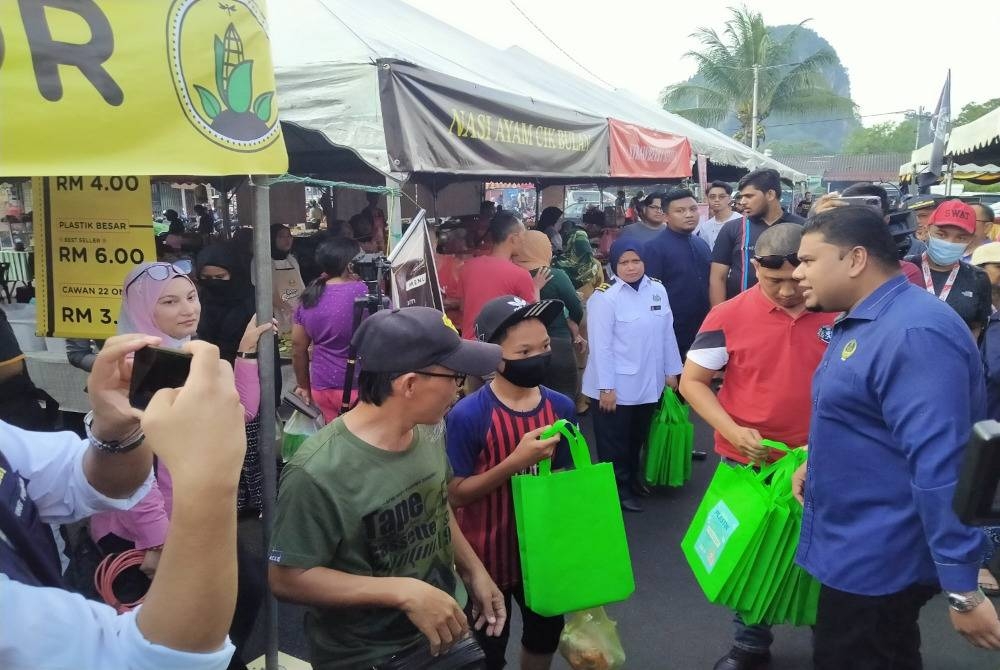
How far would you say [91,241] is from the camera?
110 inches

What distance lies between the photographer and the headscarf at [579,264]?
6.57 meters

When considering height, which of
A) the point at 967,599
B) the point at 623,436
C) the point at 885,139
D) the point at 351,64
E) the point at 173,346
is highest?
the point at 885,139

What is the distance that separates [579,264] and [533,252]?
53.9 inches

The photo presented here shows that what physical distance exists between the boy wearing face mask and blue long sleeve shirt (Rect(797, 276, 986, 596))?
0.88m

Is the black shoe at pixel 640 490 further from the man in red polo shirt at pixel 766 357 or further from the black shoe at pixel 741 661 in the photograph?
the man in red polo shirt at pixel 766 357

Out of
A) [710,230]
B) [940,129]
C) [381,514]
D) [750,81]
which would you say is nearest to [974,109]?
[750,81]

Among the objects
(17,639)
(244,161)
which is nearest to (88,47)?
(244,161)

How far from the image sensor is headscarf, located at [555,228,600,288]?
6.57m

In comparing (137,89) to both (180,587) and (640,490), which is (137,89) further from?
(640,490)

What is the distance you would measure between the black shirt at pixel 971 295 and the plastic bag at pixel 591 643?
3.13 metres

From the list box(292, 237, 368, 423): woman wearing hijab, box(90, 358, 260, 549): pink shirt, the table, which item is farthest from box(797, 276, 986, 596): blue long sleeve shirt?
the table

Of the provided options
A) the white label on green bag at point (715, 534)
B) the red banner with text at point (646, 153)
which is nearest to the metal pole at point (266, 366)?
the white label on green bag at point (715, 534)

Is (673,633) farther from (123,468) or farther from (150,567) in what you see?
(123,468)

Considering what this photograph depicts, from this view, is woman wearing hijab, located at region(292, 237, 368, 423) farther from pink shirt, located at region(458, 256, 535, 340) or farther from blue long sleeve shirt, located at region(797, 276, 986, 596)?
blue long sleeve shirt, located at region(797, 276, 986, 596)
